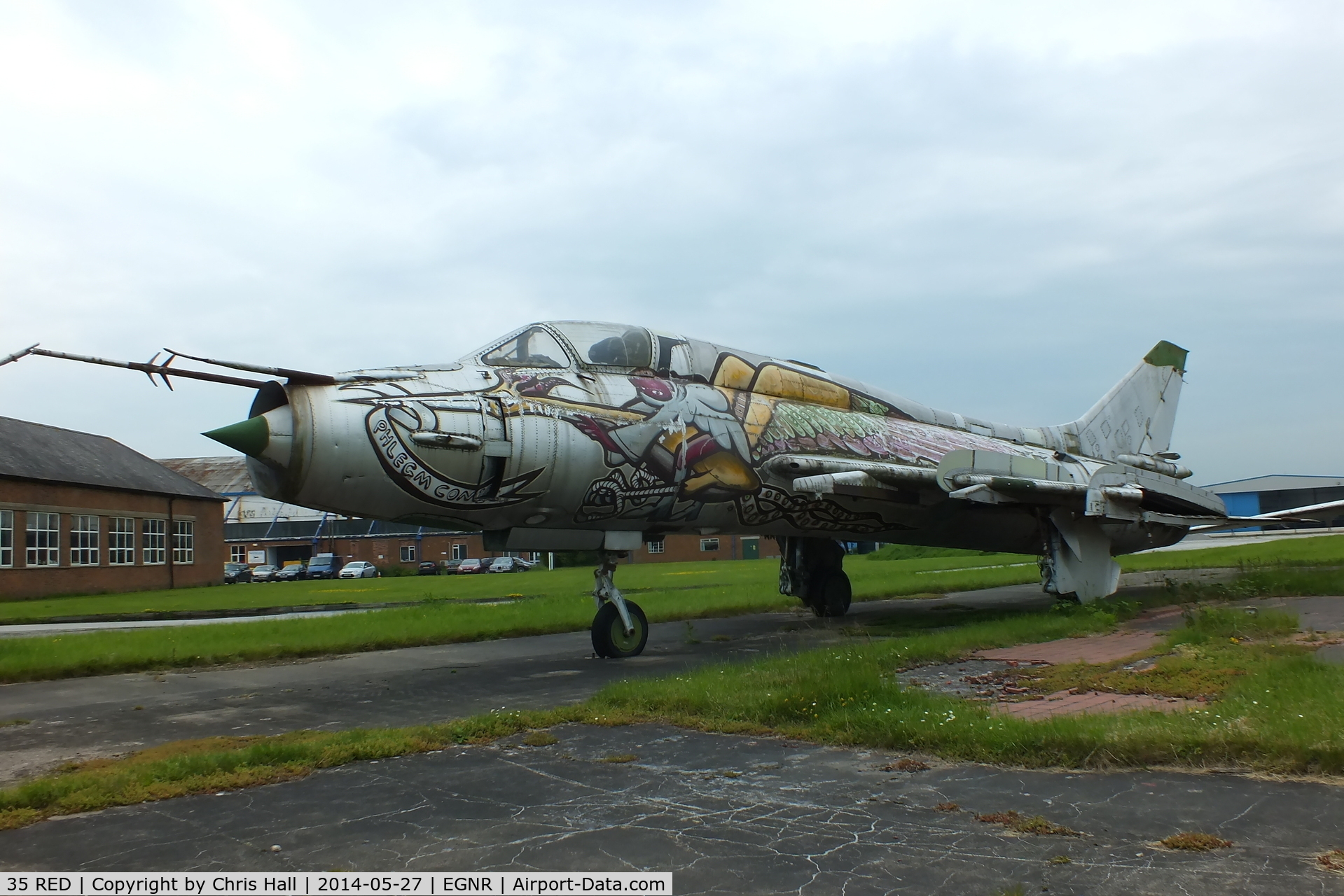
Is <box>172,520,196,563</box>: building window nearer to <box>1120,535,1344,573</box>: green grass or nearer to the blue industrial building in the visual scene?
<box>1120,535,1344,573</box>: green grass

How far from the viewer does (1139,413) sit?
61.1ft

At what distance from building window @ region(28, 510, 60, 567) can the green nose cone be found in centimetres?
3178

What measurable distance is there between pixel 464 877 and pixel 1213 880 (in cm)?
279

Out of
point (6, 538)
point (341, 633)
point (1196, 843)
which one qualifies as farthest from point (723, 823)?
point (6, 538)

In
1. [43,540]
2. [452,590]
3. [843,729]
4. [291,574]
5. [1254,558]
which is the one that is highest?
[43,540]

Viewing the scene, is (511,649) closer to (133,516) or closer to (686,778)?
(686,778)

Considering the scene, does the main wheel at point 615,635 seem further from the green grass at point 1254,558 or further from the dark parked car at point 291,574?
the dark parked car at point 291,574

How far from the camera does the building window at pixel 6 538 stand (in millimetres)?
32500

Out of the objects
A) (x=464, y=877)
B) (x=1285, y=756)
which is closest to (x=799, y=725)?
(x=1285, y=756)

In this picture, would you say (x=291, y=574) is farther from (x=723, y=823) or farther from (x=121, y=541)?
(x=723, y=823)

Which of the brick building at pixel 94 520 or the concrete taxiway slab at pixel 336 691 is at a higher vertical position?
the brick building at pixel 94 520

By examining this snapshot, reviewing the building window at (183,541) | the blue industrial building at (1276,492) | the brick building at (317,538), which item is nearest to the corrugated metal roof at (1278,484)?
the blue industrial building at (1276,492)
